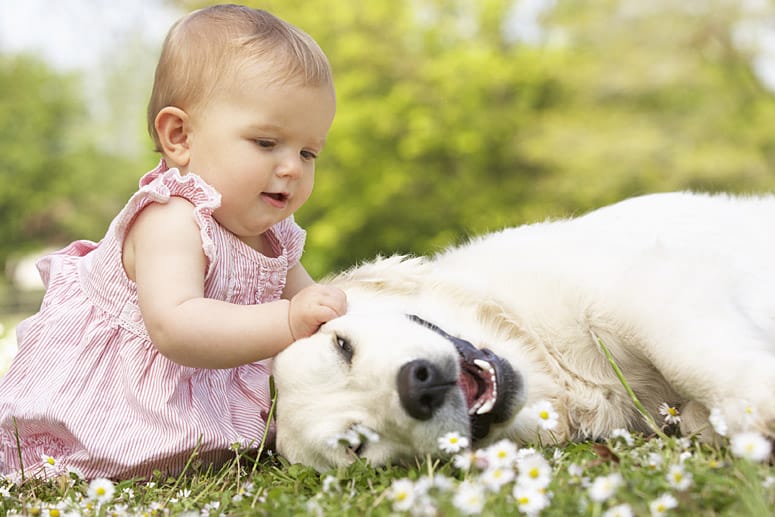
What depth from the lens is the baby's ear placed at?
9.84 feet

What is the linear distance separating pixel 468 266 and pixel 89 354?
1436 millimetres

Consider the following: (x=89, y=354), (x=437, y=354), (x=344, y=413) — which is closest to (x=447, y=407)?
(x=437, y=354)

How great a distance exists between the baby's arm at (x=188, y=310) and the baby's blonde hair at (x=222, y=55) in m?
0.40

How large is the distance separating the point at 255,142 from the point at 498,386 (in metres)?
1.15

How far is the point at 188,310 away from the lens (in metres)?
2.65

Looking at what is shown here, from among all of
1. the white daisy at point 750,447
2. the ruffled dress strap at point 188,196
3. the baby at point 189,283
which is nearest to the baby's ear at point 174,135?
the baby at point 189,283

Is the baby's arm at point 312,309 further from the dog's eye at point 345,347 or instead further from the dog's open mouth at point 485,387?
the dog's open mouth at point 485,387

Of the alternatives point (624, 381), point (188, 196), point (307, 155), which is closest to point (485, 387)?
point (624, 381)

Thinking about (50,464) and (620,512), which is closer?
(620,512)

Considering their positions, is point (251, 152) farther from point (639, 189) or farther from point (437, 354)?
point (639, 189)

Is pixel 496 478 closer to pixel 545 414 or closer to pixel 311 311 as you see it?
pixel 545 414

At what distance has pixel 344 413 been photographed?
2627 mm

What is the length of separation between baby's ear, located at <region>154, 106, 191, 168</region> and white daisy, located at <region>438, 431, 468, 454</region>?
1350 millimetres

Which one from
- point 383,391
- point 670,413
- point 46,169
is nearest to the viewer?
point 383,391
